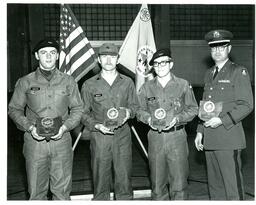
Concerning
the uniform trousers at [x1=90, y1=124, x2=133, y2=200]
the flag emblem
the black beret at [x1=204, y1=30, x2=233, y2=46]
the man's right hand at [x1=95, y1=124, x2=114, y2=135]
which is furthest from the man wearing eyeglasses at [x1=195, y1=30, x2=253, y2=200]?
the flag emblem

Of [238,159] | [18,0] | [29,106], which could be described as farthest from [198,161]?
[18,0]

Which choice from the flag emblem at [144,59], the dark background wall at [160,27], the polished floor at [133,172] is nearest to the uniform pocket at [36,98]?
the polished floor at [133,172]

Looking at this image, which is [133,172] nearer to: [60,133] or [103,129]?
[103,129]

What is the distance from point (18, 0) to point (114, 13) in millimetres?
7587

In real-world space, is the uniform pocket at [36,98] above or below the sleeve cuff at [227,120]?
above

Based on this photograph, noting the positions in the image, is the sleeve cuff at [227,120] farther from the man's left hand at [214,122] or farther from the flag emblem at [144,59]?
the flag emblem at [144,59]

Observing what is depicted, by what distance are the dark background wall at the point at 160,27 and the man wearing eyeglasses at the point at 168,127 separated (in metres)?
6.45

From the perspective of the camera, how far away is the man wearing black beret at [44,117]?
3.46m

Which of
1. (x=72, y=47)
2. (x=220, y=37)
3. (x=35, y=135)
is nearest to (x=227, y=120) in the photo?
(x=220, y=37)

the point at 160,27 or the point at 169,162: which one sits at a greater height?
the point at 160,27

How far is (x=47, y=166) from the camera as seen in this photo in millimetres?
3520

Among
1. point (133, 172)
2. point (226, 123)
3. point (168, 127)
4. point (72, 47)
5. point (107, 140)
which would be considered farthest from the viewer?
point (133, 172)

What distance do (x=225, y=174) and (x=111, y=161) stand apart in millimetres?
1136

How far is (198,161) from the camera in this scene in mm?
7039
